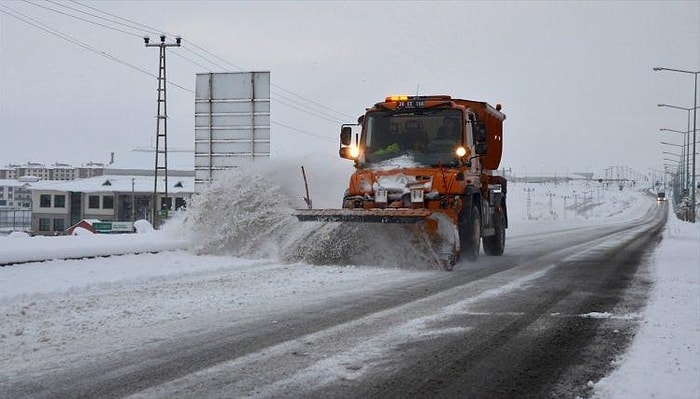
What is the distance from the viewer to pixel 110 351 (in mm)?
5008

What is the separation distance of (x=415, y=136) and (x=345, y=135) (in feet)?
4.15

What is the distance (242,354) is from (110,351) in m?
1.01

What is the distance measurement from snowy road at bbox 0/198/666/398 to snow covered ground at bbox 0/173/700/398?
0.18 ft

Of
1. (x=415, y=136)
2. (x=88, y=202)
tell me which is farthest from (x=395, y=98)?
(x=88, y=202)

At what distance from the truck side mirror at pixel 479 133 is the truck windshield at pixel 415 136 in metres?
0.53

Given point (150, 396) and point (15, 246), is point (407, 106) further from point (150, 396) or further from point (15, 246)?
point (150, 396)

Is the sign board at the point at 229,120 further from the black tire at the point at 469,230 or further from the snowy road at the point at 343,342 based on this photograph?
the snowy road at the point at 343,342

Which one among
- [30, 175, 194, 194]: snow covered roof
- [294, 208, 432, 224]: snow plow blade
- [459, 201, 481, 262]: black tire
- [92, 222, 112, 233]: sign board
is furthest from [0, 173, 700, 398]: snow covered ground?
[30, 175, 194, 194]: snow covered roof

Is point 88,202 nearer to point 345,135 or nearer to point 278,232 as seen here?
point 278,232

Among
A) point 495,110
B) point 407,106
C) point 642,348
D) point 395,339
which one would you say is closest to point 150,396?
point 395,339

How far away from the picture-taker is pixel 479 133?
1220 cm

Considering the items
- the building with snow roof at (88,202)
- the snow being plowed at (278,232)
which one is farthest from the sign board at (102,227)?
the snow being plowed at (278,232)

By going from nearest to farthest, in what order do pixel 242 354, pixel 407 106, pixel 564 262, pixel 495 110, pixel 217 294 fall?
pixel 242 354 < pixel 217 294 < pixel 407 106 < pixel 564 262 < pixel 495 110

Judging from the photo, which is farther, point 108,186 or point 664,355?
point 108,186
